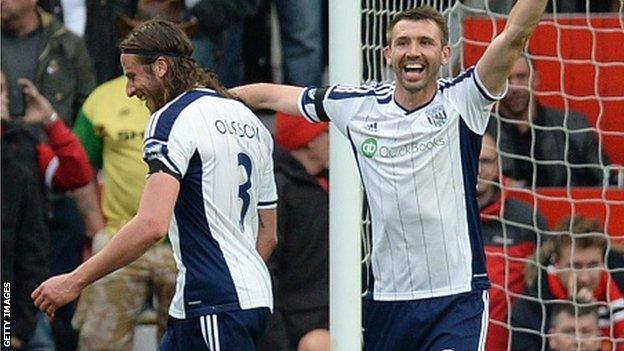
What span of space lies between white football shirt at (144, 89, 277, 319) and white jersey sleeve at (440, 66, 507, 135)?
73 centimetres

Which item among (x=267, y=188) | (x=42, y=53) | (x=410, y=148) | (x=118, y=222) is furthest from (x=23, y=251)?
(x=410, y=148)

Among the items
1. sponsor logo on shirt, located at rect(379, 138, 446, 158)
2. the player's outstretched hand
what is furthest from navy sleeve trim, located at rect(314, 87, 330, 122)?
the player's outstretched hand

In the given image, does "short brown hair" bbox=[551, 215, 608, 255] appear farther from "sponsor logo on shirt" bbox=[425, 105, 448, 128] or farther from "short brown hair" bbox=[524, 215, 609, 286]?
"sponsor logo on shirt" bbox=[425, 105, 448, 128]

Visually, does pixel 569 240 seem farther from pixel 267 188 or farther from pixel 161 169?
pixel 161 169

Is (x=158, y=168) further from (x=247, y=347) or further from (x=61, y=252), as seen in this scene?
(x=61, y=252)

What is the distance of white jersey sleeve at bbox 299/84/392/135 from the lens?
6246mm

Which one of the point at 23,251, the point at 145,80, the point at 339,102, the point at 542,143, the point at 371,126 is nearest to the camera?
the point at 145,80

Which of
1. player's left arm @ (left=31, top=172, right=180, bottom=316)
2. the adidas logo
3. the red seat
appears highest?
the adidas logo

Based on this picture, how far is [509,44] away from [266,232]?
3.88 ft

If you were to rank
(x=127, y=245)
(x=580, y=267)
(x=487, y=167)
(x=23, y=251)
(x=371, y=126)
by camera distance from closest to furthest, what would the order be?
(x=127, y=245) → (x=371, y=126) → (x=580, y=267) → (x=487, y=167) → (x=23, y=251)

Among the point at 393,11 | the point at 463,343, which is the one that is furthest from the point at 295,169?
the point at 463,343

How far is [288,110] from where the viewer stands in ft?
21.1

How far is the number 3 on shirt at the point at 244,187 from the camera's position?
19.5 ft

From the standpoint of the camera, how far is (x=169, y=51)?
234 inches
